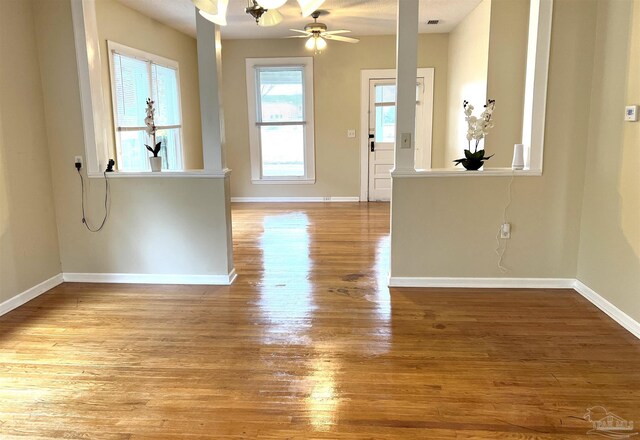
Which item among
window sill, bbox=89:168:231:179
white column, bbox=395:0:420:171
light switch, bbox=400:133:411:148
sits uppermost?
white column, bbox=395:0:420:171

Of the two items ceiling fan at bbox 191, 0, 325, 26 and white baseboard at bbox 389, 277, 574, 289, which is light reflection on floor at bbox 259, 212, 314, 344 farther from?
ceiling fan at bbox 191, 0, 325, 26

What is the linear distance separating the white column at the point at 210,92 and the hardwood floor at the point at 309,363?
1097mm

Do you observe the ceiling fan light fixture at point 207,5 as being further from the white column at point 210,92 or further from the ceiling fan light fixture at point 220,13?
the white column at point 210,92

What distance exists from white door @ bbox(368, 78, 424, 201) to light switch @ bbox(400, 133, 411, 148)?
388cm

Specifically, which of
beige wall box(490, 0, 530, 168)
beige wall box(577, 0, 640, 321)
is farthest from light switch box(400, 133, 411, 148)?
beige wall box(490, 0, 530, 168)

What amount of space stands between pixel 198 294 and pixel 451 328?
195 centimetres

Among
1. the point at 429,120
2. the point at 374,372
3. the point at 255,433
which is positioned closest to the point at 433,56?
the point at 429,120

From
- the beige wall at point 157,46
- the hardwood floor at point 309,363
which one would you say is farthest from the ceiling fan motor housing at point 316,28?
the hardwood floor at point 309,363

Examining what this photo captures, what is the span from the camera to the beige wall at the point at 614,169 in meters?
2.98

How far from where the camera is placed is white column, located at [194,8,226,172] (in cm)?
367

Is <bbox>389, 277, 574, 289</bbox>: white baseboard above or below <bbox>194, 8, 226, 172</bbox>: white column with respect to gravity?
below

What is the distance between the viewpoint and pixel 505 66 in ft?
16.5

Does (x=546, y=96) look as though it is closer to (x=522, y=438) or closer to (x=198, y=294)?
(x=522, y=438)

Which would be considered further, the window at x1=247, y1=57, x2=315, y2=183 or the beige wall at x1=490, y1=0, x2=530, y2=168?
the window at x1=247, y1=57, x2=315, y2=183
